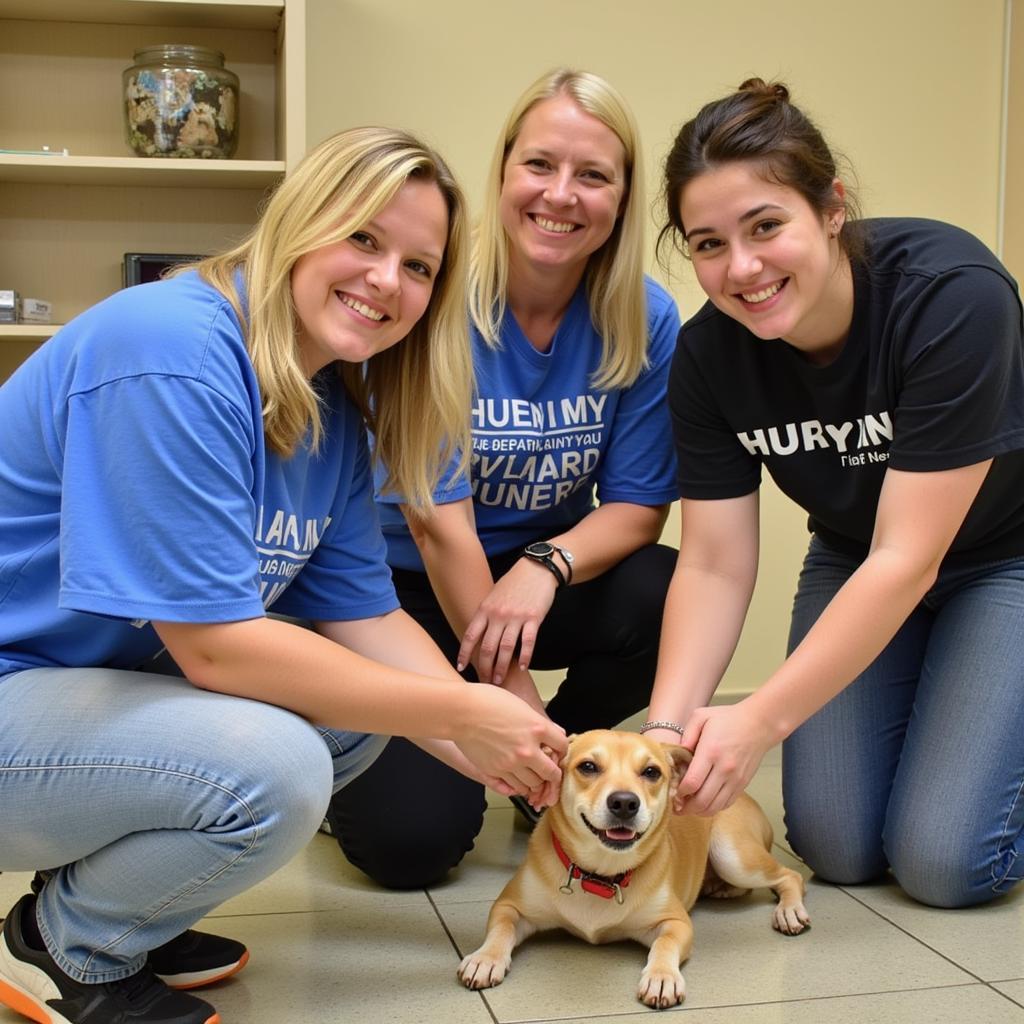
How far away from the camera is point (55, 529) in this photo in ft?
Result: 4.44

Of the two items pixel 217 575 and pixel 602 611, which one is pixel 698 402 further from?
pixel 217 575

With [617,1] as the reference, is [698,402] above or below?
below

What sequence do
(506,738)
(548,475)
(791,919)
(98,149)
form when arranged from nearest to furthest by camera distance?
(506,738) → (791,919) → (548,475) → (98,149)

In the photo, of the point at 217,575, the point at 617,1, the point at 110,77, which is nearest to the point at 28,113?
the point at 110,77

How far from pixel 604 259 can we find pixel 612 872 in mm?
1008

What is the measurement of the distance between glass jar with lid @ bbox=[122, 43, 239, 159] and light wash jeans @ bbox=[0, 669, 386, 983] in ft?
5.05

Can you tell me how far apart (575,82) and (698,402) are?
55 centimetres

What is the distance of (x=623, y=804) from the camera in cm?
162

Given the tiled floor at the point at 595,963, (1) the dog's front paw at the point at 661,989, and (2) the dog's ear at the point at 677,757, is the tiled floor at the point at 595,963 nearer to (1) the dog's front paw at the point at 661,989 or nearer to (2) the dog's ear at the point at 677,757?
(1) the dog's front paw at the point at 661,989

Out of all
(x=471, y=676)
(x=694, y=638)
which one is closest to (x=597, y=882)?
(x=694, y=638)

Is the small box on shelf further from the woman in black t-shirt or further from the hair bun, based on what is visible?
the hair bun

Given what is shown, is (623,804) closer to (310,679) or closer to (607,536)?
(310,679)

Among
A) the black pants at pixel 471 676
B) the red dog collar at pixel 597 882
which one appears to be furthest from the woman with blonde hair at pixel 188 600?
the black pants at pixel 471 676

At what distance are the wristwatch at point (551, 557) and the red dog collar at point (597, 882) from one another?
0.47 meters
